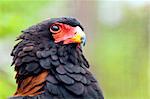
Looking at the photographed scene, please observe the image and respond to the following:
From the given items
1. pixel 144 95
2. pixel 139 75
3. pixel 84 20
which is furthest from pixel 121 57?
pixel 84 20

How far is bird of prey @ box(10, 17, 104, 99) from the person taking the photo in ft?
12.5

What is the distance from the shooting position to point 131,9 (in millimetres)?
13031

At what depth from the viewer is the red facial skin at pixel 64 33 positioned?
390 centimetres

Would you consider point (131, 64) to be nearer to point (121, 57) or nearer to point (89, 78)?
point (121, 57)

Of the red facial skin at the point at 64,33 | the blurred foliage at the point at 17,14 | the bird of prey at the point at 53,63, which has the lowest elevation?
the bird of prey at the point at 53,63

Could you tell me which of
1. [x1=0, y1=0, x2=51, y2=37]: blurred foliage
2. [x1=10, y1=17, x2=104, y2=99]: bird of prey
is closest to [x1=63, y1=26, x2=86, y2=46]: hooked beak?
[x1=10, y1=17, x2=104, y2=99]: bird of prey

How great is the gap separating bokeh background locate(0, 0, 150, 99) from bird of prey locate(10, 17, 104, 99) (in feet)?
4.83

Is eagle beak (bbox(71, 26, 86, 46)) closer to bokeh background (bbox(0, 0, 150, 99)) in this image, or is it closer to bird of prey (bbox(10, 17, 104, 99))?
bird of prey (bbox(10, 17, 104, 99))

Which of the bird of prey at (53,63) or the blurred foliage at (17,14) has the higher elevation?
the blurred foliage at (17,14)

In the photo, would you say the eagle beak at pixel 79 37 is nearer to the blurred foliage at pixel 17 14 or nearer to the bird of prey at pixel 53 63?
the bird of prey at pixel 53 63

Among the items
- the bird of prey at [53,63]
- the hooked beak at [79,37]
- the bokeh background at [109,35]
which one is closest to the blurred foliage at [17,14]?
the bokeh background at [109,35]

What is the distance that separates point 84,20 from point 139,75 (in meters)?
3.25

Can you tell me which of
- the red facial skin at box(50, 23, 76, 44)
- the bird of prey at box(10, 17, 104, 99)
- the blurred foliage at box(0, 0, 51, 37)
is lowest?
the bird of prey at box(10, 17, 104, 99)

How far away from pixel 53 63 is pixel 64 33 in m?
0.21
